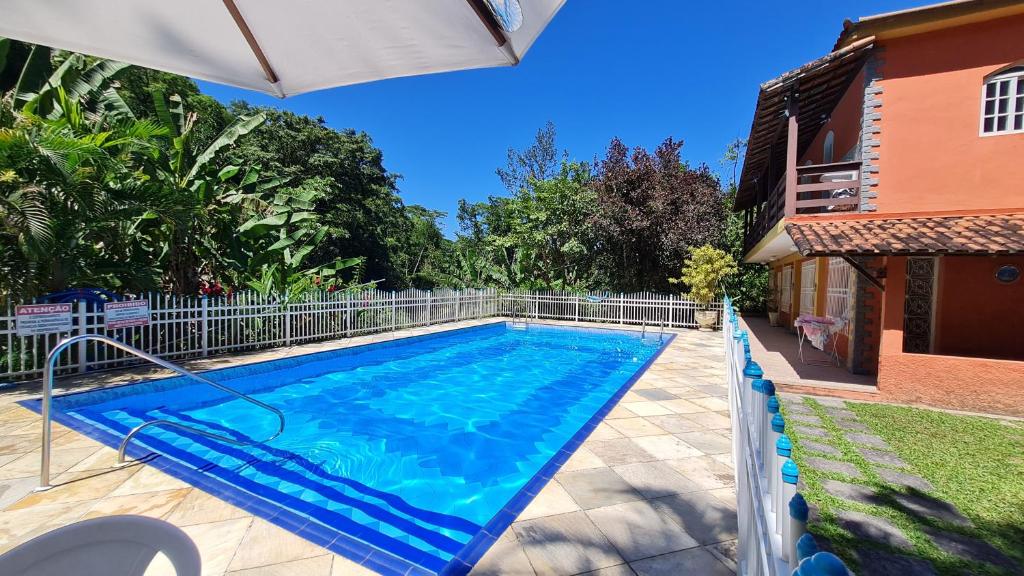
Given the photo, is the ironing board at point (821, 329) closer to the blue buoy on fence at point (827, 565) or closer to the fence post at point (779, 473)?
the fence post at point (779, 473)

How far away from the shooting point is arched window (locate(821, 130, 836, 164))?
34.5 feet

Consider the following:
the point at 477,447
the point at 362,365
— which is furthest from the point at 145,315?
the point at 477,447

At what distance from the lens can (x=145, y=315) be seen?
7695 millimetres

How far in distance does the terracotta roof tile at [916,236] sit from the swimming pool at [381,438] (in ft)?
13.1

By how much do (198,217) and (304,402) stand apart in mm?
5482

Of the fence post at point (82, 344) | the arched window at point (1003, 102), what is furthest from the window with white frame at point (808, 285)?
the fence post at point (82, 344)

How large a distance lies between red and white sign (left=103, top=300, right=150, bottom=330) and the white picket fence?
0.34 metres

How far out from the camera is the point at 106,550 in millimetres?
1451

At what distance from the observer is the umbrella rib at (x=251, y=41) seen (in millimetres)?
2429

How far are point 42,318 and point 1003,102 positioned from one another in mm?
15929

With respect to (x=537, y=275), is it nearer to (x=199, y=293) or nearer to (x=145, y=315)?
(x=199, y=293)

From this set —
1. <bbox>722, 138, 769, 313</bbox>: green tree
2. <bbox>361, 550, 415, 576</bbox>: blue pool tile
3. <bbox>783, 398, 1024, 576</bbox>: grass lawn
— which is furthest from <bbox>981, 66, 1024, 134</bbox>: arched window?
<bbox>722, 138, 769, 313</bbox>: green tree

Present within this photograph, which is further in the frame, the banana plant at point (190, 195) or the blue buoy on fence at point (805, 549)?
the banana plant at point (190, 195)

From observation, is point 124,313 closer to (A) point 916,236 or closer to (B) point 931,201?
(A) point 916,236
